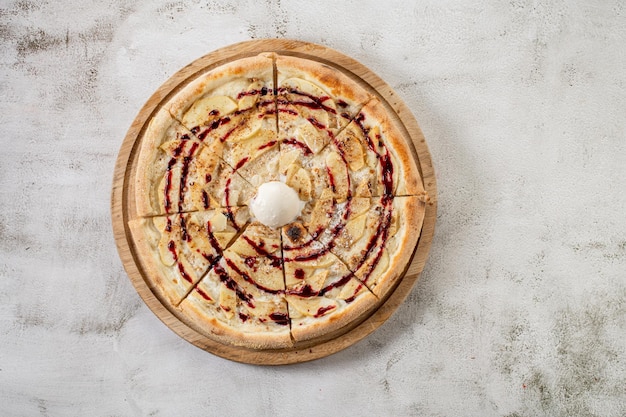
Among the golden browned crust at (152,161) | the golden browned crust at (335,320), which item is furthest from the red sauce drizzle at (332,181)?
the golden browned crust at (152,161)

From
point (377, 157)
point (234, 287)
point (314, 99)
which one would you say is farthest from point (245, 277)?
point (314, 99)

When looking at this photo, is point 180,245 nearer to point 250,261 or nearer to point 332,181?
point 250,261

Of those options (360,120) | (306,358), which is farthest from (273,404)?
(360,120)

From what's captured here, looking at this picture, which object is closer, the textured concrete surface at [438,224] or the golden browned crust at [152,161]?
the golden browned crust at [152,161]

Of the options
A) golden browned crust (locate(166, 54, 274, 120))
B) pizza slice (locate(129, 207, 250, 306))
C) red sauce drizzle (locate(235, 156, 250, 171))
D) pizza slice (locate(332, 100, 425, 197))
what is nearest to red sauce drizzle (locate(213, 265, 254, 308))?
pizza slice (locate(129, 207, 250, 306))

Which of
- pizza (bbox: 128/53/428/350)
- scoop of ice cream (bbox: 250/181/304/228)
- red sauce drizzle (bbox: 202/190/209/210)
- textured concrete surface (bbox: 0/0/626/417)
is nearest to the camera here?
scoop of ice cream (bbox: 250/181/304/228)

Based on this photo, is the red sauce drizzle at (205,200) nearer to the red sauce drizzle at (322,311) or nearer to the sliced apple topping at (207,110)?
the sliced apple topping at (207,110)

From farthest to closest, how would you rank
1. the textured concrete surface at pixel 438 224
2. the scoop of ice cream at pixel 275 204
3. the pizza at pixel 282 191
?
the textured concrete surface at pixel 438 224, the pizza at pixel 282 191, the scoop of ice cream at pixel 275 204

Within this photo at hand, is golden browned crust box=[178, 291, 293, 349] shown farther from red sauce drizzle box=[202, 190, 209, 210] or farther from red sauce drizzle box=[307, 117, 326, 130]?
red sauce drizzle box=[307, 117, 326, 130]
